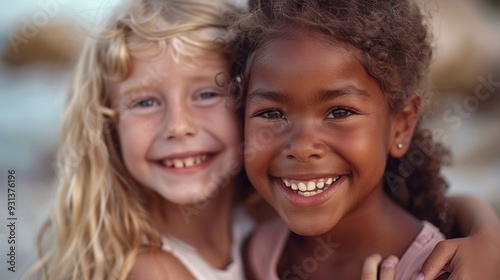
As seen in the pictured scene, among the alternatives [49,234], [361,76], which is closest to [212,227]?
[49,234]

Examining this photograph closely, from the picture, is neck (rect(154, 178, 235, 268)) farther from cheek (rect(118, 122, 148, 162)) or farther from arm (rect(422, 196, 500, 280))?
arm (rect(422, 196, 500, 280))

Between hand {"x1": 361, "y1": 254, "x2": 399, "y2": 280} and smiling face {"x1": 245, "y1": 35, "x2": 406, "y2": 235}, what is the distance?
128 millimetres

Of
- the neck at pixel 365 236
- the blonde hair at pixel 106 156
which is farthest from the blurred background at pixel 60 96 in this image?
the neck at pixel 365 236

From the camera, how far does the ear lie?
143cm

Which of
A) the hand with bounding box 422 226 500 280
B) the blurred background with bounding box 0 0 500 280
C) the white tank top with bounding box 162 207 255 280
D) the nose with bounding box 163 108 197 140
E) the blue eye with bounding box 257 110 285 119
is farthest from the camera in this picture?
the blurred background with bounding box 0 0 500 280

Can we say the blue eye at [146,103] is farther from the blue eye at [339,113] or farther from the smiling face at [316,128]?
the blue eye at [339,113]

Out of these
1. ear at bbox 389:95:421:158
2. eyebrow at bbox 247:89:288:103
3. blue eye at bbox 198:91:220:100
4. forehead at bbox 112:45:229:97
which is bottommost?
ear at bbox 389:95:421:158

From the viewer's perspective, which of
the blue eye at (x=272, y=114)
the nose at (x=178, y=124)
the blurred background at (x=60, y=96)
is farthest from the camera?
the blurred background at (x=60, y=96)

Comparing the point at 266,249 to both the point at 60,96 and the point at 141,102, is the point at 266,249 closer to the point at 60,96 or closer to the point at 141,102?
the point at 141,102

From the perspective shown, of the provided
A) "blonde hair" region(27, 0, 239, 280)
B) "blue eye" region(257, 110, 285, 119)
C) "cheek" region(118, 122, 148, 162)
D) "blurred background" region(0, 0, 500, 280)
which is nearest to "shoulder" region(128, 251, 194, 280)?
"blonde hair" region(27, 0, 239, 280)

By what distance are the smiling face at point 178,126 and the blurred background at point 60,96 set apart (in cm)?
59

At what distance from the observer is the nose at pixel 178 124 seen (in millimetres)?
1513

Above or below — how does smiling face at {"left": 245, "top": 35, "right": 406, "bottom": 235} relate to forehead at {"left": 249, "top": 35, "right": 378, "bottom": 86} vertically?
below

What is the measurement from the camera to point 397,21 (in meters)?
1.36
